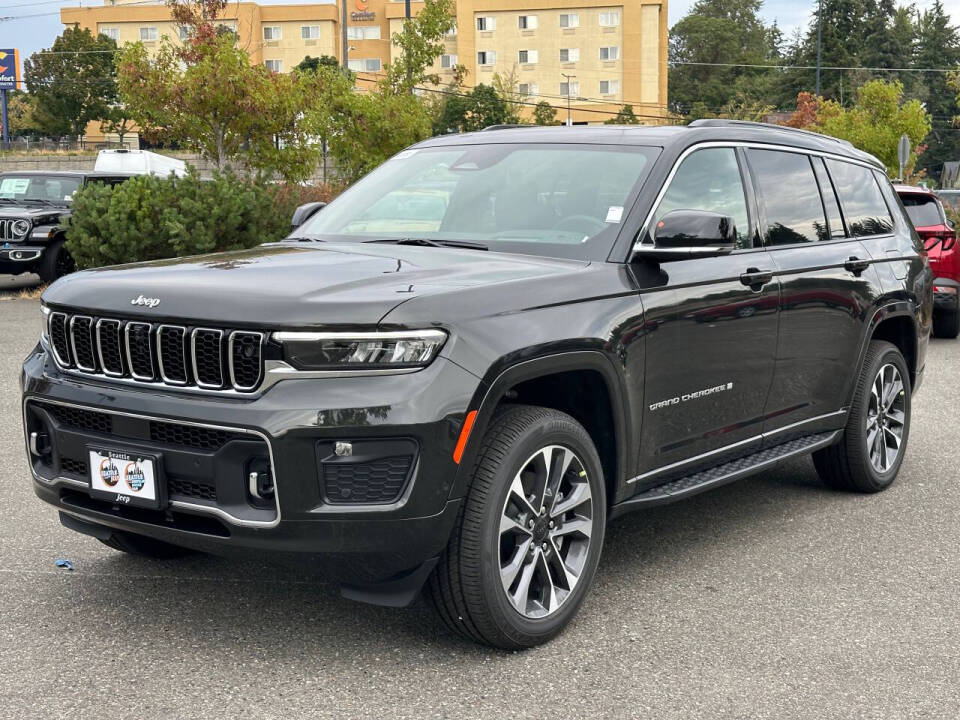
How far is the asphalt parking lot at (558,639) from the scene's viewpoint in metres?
3.64

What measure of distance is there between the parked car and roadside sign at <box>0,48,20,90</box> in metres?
56.3

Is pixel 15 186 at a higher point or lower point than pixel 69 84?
lower

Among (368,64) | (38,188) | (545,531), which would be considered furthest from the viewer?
(368,64)

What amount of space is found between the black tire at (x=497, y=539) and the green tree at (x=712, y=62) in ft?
341

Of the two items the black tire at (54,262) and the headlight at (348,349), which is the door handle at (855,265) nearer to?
the headlight at (348,349)

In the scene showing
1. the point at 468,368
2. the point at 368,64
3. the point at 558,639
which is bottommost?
the point at 558,639

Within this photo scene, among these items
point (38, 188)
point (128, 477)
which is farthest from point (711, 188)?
point (38, 188)

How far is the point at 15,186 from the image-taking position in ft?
59.0

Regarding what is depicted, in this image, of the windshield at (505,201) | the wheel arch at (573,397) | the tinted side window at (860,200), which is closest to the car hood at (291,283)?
the windshield at (505,201)

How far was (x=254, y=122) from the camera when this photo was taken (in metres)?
20.1

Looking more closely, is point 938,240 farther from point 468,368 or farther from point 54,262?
point 54,262

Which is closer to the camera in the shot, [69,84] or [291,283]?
[291,283]

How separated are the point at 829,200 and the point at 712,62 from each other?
4463 inches

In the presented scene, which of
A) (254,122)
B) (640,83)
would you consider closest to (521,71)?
(640,83)
